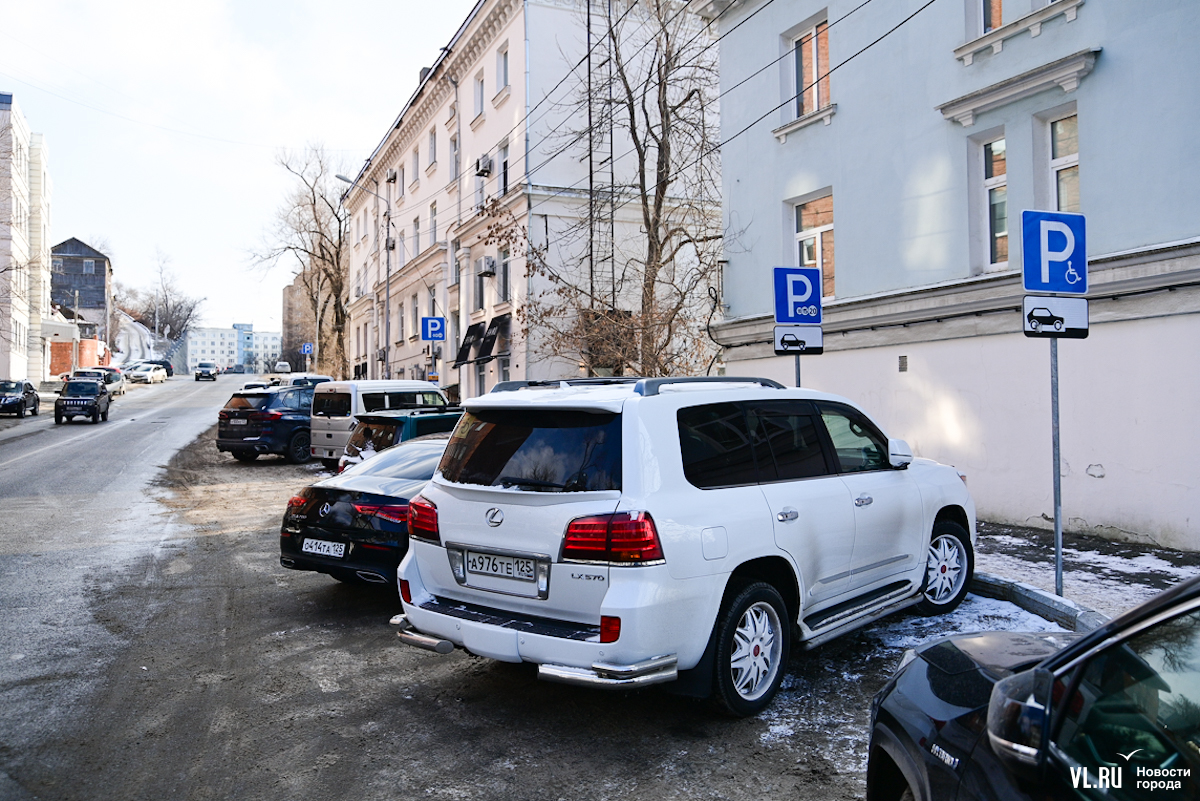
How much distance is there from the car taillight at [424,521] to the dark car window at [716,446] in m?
1.49

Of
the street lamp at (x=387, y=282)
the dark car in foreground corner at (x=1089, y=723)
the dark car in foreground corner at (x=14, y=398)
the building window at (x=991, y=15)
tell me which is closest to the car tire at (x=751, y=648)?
the dark car in foreground corner at (x=1089, y=723)

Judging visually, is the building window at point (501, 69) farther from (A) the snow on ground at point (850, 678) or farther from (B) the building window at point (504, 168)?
(A) the snow on ground at point (850, 678)

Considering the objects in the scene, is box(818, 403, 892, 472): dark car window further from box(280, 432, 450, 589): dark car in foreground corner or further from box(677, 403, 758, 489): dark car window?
box(280, 432, 450, 589): dark car in foreground corner

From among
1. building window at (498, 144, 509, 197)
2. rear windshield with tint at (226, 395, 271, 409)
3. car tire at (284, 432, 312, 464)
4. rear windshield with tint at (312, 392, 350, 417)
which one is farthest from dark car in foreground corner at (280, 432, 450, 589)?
building window at (498, 144, 509, 197)

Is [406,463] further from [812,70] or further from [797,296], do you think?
[812,70]

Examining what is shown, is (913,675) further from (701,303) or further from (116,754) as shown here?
(701,303)

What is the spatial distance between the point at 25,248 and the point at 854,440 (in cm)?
7075

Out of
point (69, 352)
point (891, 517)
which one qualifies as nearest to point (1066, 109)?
point (891, 517)

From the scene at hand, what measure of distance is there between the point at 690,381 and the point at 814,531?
1114mm

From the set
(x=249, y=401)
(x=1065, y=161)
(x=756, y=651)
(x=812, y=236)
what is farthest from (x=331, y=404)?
(x=756, y=651)

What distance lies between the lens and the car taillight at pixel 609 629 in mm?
4055

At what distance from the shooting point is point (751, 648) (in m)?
4.62

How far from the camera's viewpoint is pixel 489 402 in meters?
4.91

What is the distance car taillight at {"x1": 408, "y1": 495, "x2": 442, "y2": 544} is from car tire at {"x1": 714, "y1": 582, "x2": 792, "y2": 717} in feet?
5.44
